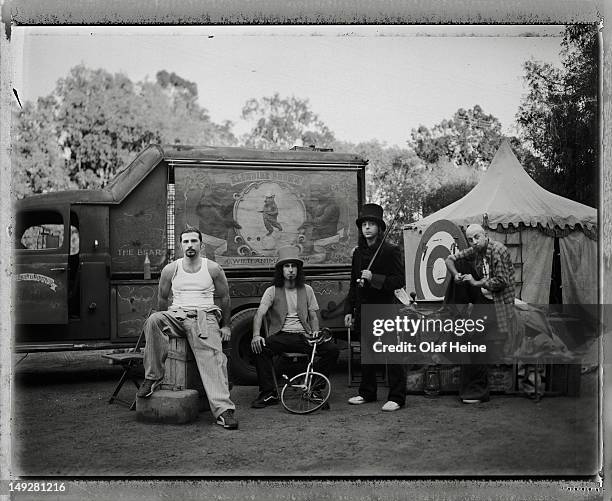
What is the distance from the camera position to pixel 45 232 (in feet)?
23.4

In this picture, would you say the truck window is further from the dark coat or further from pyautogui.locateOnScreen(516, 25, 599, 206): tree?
pyautogui.locateOnScreen(516, 25, 599, 206): tree

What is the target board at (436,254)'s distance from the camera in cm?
566

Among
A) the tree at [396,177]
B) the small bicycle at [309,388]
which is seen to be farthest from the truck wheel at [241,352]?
the tree at [396,177]

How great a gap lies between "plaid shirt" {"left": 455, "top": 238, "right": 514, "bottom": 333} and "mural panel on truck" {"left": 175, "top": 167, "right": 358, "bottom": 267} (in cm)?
166

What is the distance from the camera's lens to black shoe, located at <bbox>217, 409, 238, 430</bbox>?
16.6 ft

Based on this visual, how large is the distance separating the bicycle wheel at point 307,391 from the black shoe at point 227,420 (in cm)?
48

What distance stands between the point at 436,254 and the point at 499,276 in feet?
2.41

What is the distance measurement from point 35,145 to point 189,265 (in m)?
1.54

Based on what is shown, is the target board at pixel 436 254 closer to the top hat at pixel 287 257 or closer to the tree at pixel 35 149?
the top hat at pixel 287 257

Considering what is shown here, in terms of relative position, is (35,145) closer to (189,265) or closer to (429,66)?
(189,265)

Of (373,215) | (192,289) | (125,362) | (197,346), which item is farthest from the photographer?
(125,362)

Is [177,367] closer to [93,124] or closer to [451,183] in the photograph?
[93,124]

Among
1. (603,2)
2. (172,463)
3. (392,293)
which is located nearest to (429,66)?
(603,2)

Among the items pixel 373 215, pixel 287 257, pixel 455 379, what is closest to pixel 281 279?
pixel 287 257
